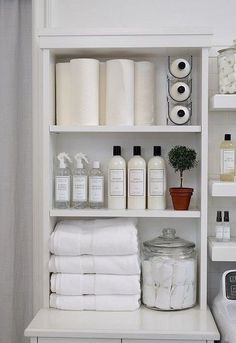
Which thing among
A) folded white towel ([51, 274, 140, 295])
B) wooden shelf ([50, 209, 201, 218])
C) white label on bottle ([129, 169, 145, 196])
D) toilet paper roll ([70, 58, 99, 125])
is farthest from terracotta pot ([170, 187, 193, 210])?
toilet paper roll ([70, 58, 99, 125])

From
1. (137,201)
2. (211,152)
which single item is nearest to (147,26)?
(211,152)

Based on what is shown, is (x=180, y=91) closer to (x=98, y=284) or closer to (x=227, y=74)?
(x=227, y=74)

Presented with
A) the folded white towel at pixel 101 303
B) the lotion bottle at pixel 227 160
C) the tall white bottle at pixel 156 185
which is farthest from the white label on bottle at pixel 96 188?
the lotion bottle at pixel 227 160

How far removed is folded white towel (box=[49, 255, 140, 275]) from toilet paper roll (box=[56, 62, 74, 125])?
0.63m

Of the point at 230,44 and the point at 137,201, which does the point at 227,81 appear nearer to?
the point at 230,44

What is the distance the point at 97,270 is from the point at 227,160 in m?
0.76

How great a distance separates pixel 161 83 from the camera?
2.65 metres

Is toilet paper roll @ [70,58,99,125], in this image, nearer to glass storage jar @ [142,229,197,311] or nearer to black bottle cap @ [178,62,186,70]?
black bottle cap @ [178,62,186,70]

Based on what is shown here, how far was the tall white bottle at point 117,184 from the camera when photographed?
8.23ft

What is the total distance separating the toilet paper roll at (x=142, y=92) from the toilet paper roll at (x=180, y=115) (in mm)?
116

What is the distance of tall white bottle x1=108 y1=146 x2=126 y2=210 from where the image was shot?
2.51 m

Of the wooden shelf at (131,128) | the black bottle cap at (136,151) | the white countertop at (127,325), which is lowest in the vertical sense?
the white countertop at (127,325)

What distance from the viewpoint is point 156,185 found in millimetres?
2510

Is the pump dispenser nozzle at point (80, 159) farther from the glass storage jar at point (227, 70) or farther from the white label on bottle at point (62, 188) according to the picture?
the glass storage jar at point (227, 70)
